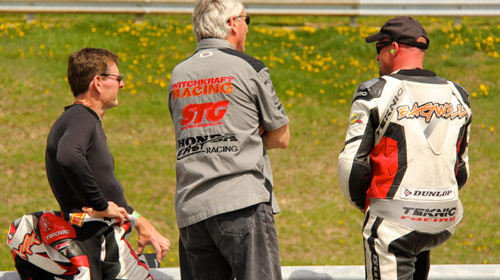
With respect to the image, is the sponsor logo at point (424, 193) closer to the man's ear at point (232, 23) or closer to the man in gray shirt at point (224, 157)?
the man in gray shirt at point (224, 157)

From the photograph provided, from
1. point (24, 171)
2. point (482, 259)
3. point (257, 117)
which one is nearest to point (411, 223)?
point (257, 117)

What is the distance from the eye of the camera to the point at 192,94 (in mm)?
3475

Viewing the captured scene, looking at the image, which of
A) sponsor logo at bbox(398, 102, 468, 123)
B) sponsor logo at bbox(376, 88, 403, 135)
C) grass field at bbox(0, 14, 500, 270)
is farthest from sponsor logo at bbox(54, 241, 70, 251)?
grass field at bbox(0, 14, 500, 270)

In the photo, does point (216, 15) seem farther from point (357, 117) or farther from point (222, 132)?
point (357, 117)

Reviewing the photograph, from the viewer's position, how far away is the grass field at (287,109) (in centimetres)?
723

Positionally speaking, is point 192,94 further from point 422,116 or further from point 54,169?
point 422,116

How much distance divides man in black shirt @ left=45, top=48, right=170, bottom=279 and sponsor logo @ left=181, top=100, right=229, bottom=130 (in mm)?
634

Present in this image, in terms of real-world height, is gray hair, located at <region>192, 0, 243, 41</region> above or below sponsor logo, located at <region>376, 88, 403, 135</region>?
above

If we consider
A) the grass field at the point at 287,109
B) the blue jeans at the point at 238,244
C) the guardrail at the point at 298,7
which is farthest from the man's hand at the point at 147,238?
the guardrail at the point at 298,7

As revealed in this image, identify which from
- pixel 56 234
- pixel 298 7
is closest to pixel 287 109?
pixel 298 7

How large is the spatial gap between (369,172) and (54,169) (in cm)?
179

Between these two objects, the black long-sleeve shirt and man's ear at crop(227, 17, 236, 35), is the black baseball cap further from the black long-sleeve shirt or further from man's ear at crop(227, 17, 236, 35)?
the black long-sleeve shirt

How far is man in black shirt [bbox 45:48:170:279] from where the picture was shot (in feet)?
12.0

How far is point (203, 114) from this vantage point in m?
3.44
